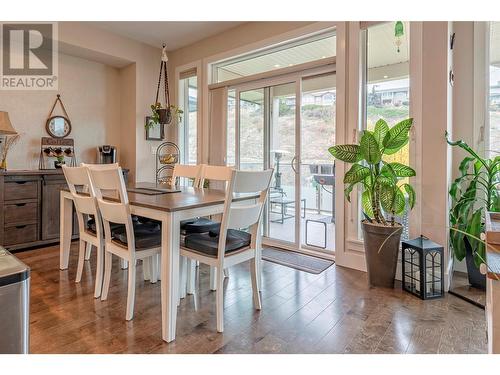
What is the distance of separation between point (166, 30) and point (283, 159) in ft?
7.73

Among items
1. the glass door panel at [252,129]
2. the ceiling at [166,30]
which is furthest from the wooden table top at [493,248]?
the ceiling at [166,30]

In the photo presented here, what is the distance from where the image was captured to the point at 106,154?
14.9 feet

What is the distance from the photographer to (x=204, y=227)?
2.54 meters

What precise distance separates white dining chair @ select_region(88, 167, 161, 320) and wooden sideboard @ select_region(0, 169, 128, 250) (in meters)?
1.82

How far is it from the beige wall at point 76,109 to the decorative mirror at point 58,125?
5 cm

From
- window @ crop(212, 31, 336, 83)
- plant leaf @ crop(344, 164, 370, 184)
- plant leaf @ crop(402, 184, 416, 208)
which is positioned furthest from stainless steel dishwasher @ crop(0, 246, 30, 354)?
window @ crop(212, 31, 336, 83)

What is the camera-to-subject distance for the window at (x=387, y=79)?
2719 mm

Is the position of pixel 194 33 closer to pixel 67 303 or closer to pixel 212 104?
pixel 212 104

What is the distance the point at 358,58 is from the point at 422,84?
0.65m

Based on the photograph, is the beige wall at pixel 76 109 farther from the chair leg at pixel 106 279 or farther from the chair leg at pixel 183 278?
the chair leg at pixel 183 278

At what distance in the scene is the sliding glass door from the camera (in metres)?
3.41

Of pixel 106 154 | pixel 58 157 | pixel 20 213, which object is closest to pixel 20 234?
pixel 20 213

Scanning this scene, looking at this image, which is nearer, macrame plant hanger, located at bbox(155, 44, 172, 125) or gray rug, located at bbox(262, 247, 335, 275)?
gray rug, located at bbox(262, 247, 335, 275)

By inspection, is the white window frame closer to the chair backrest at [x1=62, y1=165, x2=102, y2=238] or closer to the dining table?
the chair backrest at [x1=62, y1=165, x2=102, y2=238]
